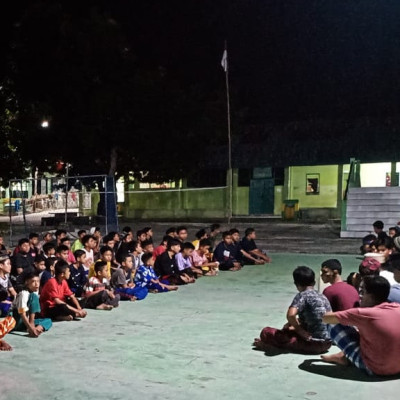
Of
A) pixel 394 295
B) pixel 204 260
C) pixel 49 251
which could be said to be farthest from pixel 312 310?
pixel 204 260

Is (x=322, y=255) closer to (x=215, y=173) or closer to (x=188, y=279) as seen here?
(x=188, y=279)

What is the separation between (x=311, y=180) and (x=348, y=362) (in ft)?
73.4

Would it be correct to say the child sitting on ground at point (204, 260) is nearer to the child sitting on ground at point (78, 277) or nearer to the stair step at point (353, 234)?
the child sitting on ground at point (78, 277)

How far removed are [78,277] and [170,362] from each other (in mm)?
3937

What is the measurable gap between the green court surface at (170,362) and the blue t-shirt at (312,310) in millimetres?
305

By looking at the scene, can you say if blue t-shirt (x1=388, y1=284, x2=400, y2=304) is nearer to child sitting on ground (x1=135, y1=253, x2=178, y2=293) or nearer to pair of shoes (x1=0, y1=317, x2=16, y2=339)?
pair of shoes (x1=0, y1=317, x2=16, y2=339)

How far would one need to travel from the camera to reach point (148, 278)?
10.1 m

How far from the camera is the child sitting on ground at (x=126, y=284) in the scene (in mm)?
9391

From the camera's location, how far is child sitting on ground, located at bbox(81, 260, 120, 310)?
8625mm

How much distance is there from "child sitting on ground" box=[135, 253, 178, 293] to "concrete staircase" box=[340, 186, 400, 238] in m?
10.3

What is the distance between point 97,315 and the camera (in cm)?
822

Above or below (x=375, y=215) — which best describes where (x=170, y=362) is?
below

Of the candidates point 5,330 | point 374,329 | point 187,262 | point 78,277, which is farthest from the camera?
point 187,262

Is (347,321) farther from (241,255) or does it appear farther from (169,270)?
(241,255)
